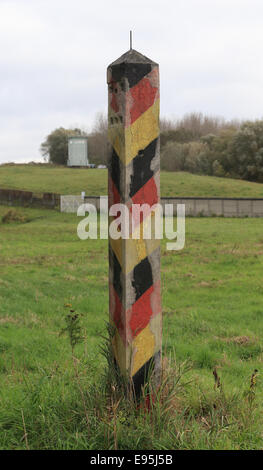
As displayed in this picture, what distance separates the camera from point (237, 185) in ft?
131

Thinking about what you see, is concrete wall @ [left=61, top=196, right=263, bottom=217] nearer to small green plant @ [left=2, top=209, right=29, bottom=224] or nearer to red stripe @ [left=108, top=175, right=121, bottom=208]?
small green plant @ [left=2, top=209, right=29, bottom=224]

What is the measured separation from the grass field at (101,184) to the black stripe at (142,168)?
106ft

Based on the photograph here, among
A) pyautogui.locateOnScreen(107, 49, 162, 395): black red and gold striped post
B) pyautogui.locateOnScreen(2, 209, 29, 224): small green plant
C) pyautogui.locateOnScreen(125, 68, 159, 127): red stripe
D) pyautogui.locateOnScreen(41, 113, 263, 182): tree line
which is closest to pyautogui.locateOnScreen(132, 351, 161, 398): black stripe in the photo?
pyautogui.locateOnScreen(107, 49, 162, 395): black red and gold striped post

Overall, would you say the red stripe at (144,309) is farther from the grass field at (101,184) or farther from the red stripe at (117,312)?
the grass field at (101,184)

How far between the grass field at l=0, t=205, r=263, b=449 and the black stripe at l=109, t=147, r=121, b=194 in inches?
50.7

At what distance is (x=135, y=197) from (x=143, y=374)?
1.18 meters

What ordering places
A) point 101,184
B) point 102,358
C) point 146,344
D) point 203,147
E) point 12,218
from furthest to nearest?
1. point 203,147
2. point 101,184
3. point 12,218
4. point 102,358
5. point 146,344

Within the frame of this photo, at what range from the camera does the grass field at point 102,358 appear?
124 inches

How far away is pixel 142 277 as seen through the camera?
3.33 m

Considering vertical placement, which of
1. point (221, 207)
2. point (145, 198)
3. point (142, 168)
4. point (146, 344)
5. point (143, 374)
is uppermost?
point (142, 168)

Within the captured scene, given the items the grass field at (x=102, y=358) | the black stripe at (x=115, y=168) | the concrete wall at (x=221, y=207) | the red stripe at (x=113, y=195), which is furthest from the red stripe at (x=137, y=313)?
the concrete wall at (x=221, y=207)

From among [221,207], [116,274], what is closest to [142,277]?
[116,274]

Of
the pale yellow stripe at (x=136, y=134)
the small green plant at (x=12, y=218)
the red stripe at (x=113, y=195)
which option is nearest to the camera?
the pale yellow stripe at (x=136, y=134)

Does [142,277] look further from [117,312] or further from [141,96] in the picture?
[141,96]
